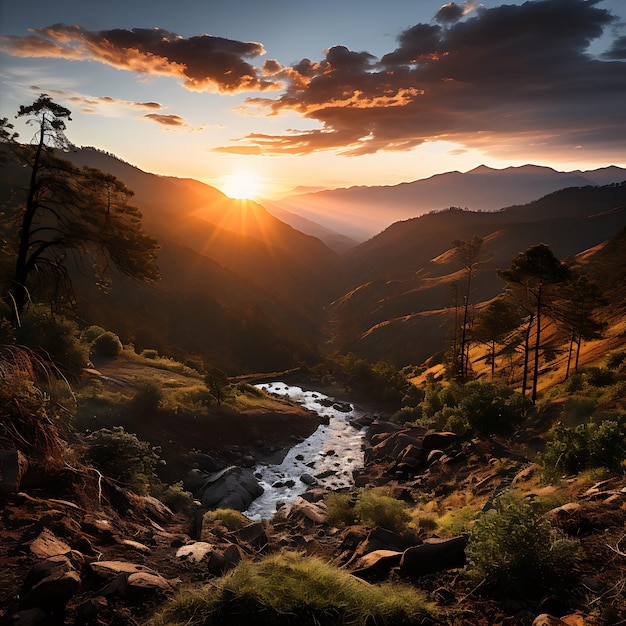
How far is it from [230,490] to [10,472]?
51.0 feet

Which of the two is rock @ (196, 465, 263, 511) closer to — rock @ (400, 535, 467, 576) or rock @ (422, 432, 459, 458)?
rock @ (422, 432, 459, 458)

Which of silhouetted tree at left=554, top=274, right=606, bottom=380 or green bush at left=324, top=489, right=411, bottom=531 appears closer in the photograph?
green bush at left=324, top=489, right=411, bottom=531

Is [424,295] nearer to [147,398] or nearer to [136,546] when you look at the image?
[147,398]

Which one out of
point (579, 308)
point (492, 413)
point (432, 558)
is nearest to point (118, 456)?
point (432, 558)

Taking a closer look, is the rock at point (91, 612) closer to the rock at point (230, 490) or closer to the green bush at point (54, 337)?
the rock at point (230, 490)

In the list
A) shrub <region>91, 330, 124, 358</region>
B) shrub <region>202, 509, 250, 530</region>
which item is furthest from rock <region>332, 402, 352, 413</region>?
shrub <region>202, 509, 250, 530</region>

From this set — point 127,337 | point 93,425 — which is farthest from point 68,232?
point 127,337

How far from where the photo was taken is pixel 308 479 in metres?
27.1

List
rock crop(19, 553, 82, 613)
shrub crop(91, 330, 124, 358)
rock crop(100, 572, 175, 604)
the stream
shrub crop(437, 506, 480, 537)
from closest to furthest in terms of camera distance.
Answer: rock crop(19, 553, 82, 613) < rock crop(100, 572, 175, 604) < shrub crop(437, 506, 480, 537) < the stream < shrub crop(91, 330, 124, 358)

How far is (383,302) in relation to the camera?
142m

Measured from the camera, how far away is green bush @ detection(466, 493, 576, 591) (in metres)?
6.95

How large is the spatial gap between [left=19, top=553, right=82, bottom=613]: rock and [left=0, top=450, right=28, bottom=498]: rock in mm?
2189

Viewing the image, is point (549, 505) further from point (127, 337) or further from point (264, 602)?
point (127, 337)

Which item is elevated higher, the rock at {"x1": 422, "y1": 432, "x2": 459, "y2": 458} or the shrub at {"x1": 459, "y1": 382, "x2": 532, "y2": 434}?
the shrub at {"x1": 459, "y1": 382, "x2": 532, "y2": 434}
